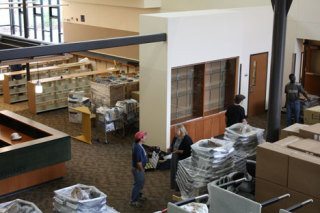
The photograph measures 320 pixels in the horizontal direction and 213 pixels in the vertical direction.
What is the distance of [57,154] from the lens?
10102 millimetres

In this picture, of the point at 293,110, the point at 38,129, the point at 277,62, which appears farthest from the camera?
the point at 293,110

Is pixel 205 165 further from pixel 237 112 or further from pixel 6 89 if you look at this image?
pixel 6 89

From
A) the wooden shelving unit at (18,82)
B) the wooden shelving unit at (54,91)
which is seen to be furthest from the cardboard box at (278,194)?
the wooden shelving unit at (18,82)

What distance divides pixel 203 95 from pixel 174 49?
1.79 meters

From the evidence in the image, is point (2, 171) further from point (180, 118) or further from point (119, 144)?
point (180, 118)

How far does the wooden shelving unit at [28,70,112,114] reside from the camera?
15.2 m

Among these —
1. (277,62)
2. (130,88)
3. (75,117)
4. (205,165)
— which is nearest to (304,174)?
(205,165)

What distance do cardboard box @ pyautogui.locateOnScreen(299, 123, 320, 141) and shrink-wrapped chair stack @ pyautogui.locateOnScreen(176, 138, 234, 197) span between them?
1.21m

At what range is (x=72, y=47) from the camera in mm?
9148

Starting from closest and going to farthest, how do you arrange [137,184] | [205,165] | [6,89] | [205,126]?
[205,165] → [137,184] → [205,126] → [6,89]

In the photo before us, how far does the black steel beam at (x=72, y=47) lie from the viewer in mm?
8219

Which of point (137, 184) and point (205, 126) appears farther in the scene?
point (205, 126)

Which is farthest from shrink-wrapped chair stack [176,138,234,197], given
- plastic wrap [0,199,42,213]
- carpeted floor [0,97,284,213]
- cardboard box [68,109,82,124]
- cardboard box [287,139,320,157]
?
cardboard box [68,109,82,124]

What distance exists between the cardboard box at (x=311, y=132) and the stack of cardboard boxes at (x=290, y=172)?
0.02 meters
